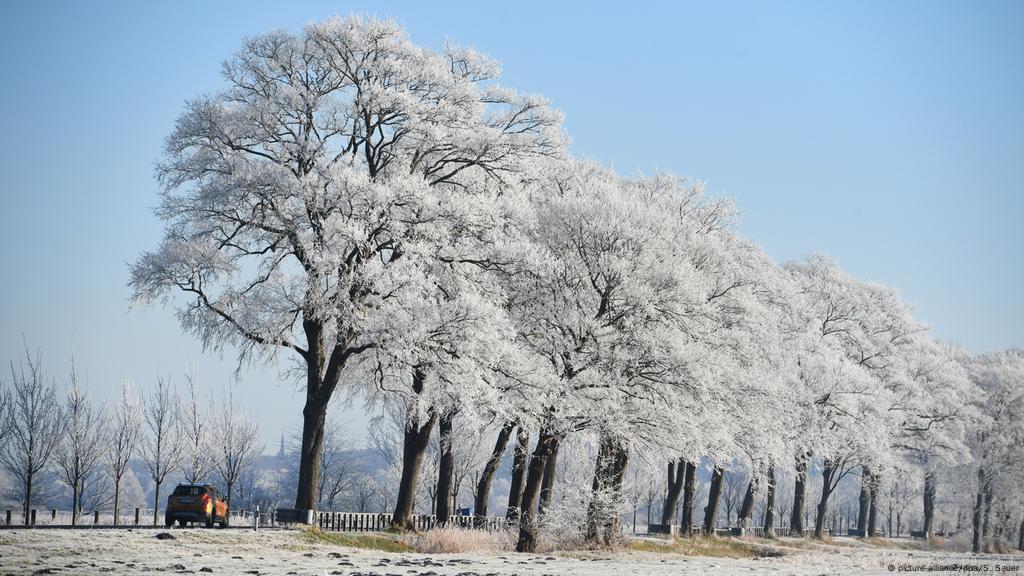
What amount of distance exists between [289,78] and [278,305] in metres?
7.92

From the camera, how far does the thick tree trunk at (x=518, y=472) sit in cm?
3438

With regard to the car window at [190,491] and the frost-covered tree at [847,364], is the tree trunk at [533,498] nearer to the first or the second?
the car window at [190,491]

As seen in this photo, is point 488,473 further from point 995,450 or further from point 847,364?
point 995,450

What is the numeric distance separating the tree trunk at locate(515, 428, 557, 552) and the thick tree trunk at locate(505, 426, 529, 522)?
57 cm

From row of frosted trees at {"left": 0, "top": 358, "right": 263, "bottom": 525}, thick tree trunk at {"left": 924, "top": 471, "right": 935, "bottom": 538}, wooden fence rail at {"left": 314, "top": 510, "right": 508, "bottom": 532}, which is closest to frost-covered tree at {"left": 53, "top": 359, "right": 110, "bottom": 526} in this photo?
row of frosted trees at {"left": 0, "top": 358, "right": 263, "bottom": 525}

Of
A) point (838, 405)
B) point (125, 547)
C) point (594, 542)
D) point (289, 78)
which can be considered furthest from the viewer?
point (838, 405)

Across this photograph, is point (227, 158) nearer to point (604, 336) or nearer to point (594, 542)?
point (604, 336)

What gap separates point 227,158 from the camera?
31234 millimetres

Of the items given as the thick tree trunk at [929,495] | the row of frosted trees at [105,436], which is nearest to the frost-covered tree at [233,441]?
the row of frosted trees at [105,436]

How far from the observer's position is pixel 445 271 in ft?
107

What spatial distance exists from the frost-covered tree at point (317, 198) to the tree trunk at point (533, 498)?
22.5ft

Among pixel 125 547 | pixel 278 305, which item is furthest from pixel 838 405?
pixel 125 547

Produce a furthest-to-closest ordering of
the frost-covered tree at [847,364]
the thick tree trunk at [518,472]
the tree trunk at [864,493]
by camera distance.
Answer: the tree trunk at [864,493]
the frost-covered tree at [847,364]
the thick tree trunk at [518,472]

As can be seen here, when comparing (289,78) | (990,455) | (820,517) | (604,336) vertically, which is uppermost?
(289,78)
